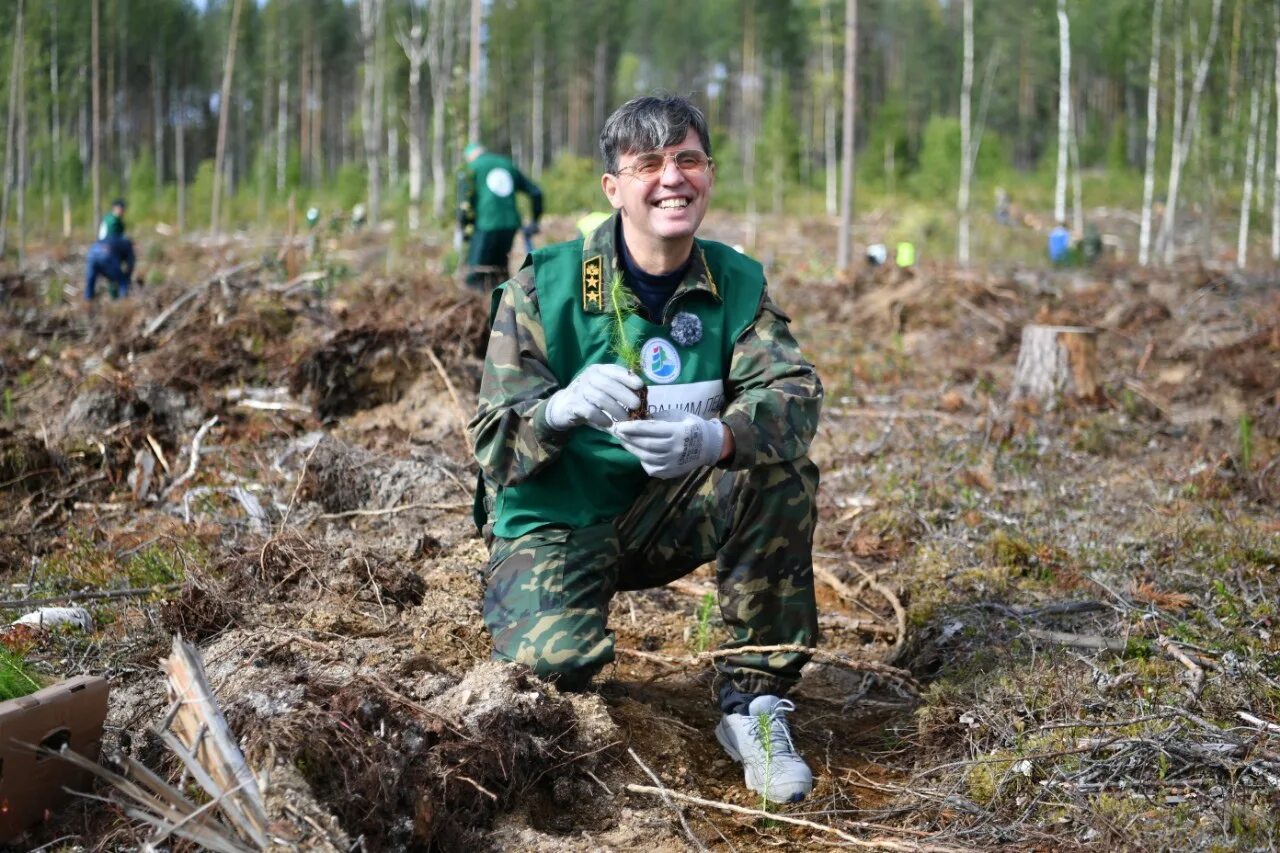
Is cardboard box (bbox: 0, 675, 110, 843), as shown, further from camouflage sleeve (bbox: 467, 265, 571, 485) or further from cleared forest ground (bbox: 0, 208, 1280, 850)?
camouflage sleeve (bbox: 467, 265, 571, 485)

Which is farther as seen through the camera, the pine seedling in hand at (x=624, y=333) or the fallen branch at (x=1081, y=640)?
the fallen branch at (x=1081, y=640)

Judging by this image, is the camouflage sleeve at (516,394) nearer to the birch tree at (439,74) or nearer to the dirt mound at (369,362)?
the dirt mound at (369,362)

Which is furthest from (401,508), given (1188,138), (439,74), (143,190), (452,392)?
(143,190)

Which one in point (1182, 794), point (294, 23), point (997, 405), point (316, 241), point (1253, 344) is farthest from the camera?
point (294, 23)

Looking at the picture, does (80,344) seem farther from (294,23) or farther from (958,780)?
(294,23)

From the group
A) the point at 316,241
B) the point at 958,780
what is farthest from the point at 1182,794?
the point at 316,241

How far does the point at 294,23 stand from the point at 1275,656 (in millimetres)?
42424

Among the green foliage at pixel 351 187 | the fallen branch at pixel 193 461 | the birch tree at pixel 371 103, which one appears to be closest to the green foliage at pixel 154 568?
the fallen branch at pixel 193 461

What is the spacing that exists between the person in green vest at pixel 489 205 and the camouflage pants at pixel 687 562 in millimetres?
6125

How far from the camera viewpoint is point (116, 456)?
4789 millimetres

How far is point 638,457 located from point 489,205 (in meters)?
6.63

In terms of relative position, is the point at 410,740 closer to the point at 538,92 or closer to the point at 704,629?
the point at 704,629

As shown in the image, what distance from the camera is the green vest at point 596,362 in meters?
2.64

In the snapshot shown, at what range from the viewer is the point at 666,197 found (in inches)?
102
